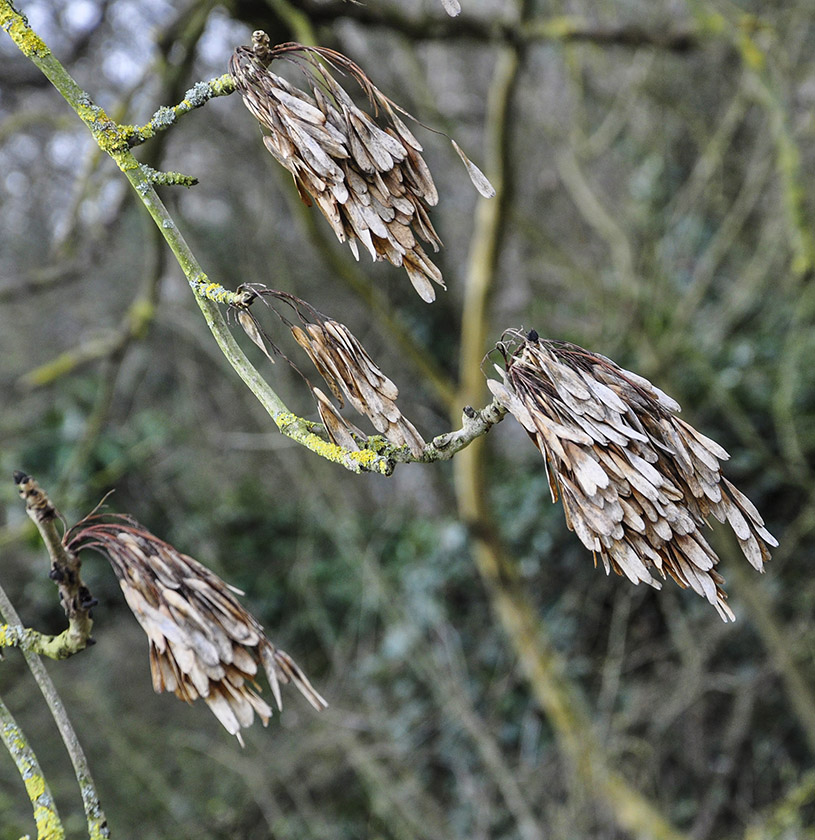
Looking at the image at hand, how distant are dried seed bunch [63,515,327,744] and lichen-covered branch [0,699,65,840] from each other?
125 millimetres

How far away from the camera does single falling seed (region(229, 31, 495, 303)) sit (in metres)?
0.56

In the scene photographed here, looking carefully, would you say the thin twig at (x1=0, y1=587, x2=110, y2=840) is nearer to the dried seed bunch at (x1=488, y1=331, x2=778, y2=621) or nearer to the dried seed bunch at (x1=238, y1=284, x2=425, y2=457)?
the dried seed bunch at (x1=238, y1=284, x2=425, y2=457)

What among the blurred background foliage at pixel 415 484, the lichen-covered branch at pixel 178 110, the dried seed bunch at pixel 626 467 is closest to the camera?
the dried seed bunch at pixel 626 467

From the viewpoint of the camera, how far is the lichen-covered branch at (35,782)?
0.61m

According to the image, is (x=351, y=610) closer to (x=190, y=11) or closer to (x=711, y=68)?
(x=190, y=11)

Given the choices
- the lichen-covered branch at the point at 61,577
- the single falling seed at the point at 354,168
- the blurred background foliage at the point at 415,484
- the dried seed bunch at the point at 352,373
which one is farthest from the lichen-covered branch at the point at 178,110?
the blurred background foliage at the point at 415,484

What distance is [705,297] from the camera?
431cm

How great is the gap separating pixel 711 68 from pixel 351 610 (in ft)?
10.6

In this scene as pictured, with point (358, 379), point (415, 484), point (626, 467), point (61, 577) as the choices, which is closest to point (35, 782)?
point (61, 577)

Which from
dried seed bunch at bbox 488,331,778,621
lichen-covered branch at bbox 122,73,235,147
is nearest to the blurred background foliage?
lichen-covered branch at bbox 122,73,235,147

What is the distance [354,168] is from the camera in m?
0.57

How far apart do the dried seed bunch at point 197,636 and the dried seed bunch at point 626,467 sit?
25 cm

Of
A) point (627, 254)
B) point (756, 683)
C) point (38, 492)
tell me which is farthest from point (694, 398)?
point (38, 492)

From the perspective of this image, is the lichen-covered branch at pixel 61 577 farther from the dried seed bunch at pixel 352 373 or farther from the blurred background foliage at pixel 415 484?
the blurred background foliage at pixel 415 484
